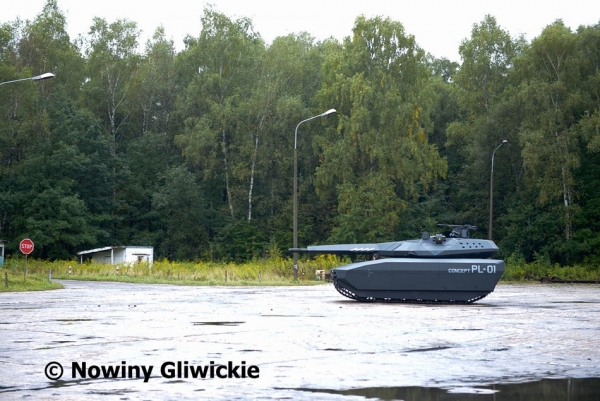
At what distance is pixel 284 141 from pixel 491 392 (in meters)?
63.9

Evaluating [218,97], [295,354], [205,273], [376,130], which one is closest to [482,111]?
[376,130]

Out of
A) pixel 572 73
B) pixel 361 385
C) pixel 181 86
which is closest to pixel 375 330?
pixel 361 385

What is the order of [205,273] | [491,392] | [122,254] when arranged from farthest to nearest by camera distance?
1. [122,254]
2. [205,273]
3. [491,392]

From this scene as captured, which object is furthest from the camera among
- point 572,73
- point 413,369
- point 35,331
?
point 572,73

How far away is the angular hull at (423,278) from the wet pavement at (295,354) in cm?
341

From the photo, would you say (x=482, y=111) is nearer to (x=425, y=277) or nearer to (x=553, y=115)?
(x=553, y=115)

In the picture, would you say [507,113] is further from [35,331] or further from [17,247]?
[35,331]

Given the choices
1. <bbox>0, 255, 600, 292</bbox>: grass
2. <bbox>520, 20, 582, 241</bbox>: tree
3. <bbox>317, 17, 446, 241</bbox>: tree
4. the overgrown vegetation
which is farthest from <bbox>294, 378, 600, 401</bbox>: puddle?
<bbox>317, 17, 446, 241</bbox>: tree

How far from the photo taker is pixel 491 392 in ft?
28.0

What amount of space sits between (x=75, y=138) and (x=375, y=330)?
5607 centimetres

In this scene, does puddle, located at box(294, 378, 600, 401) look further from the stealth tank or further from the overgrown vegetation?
the overgrown vegetation

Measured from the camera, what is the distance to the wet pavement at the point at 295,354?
8688 mm

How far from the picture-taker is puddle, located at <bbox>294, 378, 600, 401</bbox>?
821 centimetres

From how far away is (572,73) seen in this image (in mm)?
61938
